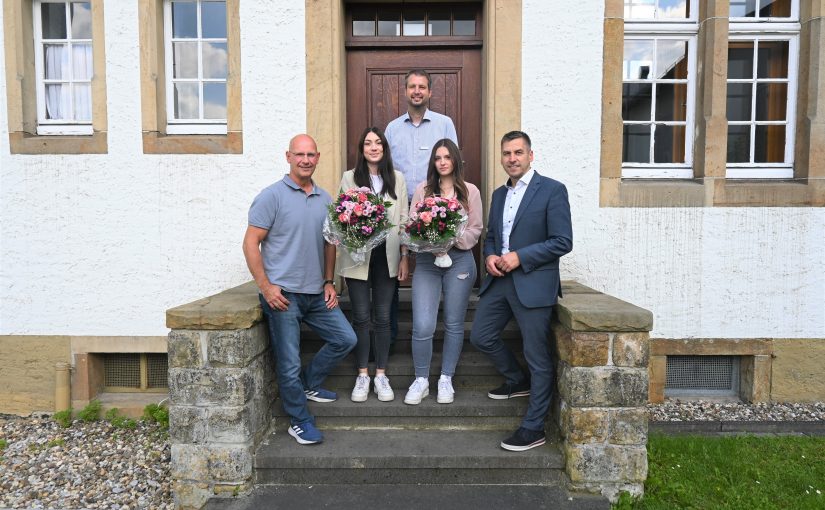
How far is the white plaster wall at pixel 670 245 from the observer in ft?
16.6

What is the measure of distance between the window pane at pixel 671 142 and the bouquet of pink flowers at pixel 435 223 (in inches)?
112

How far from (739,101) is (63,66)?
647 centimetres

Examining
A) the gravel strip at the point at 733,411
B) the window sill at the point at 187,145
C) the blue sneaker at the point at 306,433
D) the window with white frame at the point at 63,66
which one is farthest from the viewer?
the window with white frame at the point at 63,66

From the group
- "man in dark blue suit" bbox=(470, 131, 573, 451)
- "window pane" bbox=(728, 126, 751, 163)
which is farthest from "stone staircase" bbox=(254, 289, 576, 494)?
"window pane" bbox=(728, 126, 751, 163)

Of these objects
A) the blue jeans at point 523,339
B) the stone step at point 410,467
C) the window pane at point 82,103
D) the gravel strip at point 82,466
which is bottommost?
the gravel strip at point 82,466

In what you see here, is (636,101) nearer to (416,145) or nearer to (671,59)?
(671,59)

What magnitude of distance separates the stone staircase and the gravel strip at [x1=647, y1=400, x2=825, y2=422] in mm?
1813

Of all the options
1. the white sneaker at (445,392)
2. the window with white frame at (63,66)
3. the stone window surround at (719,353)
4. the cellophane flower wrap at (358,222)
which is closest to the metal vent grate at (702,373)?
the stone window surround at (719,353)

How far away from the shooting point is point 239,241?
520 cm

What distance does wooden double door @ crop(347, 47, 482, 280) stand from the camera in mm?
5492

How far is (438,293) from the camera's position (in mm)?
3877

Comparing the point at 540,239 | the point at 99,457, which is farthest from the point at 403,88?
the point at 99,457

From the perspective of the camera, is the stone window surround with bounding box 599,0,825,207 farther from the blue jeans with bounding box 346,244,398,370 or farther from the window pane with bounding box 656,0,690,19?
the blue jeans with bounding box 346,244,398,370

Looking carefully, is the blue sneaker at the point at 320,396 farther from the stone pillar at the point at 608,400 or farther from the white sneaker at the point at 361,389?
the stone pillar at the point at 608,400
